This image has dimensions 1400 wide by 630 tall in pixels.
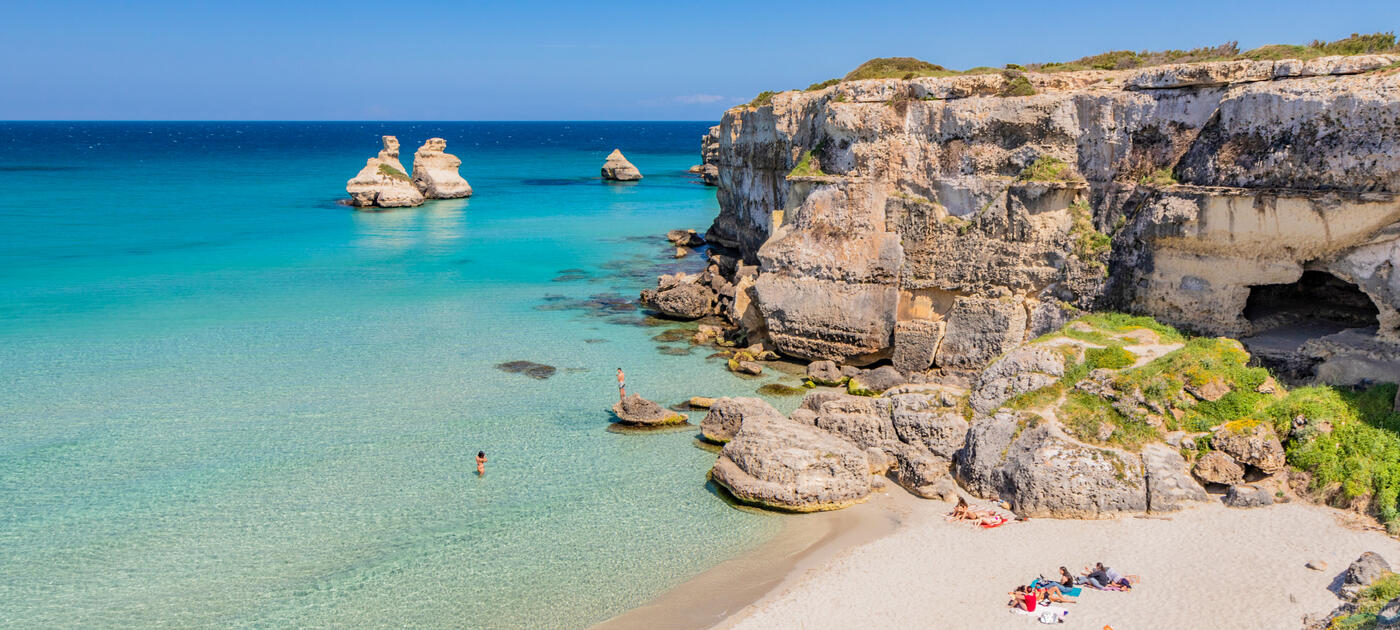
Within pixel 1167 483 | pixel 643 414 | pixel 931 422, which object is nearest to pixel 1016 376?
pixel 931 422

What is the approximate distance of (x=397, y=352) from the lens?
2970 cm

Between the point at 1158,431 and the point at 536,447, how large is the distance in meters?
13.7

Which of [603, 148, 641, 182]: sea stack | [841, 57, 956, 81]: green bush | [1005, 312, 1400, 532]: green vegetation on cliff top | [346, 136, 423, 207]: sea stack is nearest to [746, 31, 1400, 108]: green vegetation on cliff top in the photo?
[841, 57, 956, 81]: green bush

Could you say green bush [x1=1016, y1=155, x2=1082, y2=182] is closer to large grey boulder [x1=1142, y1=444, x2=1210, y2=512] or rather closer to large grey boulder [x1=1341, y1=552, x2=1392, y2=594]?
large grey boulder [x1=1142, y1=444, x2=1210, y2=512]

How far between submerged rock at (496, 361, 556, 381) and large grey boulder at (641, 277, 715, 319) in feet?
22.5

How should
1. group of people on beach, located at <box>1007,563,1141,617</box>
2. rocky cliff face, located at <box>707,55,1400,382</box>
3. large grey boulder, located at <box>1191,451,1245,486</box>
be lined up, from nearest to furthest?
group of people on beach, located at <box>1007,563,1141,617</box> < large grey boulder, located at <box>1191,451,1245,486</box> < rocky cliff face, located at <box>707,55,1400,382</box>

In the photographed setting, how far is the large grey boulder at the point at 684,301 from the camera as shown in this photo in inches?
1309

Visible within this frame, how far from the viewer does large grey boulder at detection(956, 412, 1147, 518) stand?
1670 cm

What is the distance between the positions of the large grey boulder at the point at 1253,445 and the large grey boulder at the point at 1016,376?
10.7ft

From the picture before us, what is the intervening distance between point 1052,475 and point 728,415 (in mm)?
7527

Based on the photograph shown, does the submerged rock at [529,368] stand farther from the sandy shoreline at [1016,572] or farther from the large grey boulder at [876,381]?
the sandy shoreline at [1016,572]

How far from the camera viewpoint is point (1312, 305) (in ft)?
70.4

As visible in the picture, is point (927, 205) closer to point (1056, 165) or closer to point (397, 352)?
point (1056, 165)

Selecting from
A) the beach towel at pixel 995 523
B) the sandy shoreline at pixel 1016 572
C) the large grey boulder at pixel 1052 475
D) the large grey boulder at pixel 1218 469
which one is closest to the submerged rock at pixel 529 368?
the sandy shoreline at pixel 1016 572
